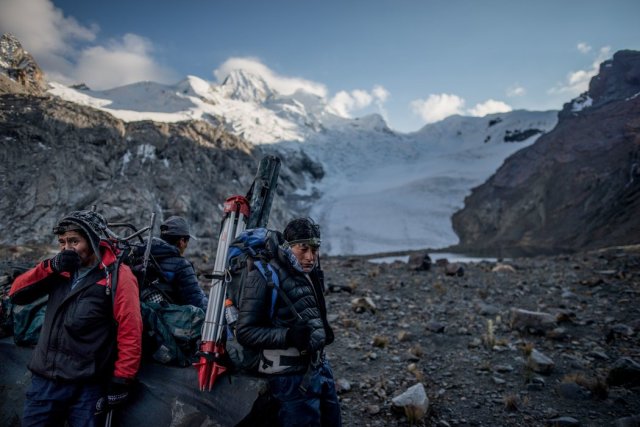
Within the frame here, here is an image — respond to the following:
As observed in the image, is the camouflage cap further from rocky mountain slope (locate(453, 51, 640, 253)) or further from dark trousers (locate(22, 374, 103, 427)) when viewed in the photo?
rocky mountain slope (locate(453, 51, 640, 253))

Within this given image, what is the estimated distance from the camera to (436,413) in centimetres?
421

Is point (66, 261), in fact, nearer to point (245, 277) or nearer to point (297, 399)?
point (245, 277)

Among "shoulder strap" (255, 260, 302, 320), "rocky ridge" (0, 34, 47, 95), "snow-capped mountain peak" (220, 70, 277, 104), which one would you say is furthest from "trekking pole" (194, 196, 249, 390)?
"snow-capped mountain peak" (220, 70, 277, 104)

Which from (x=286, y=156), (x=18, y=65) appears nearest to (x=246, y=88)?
(x=286, y=156)

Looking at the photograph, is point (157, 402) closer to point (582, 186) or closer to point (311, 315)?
point (311, 315)

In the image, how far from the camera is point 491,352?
5977 millimetres

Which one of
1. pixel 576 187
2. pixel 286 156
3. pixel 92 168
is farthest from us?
pixel 286 156

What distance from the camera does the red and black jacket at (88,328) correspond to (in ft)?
8.04

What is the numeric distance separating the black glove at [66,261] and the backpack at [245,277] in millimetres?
1108

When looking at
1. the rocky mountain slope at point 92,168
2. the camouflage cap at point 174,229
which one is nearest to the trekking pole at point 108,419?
the camouflage cap at point 174,229

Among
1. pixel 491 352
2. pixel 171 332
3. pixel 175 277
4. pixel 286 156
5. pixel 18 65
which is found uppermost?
pixel 18 65

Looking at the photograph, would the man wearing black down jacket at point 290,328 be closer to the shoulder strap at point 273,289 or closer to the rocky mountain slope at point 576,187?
the shoulder strap at point 273,289

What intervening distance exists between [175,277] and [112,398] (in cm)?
137

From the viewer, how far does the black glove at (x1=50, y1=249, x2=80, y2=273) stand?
7.97 ft
